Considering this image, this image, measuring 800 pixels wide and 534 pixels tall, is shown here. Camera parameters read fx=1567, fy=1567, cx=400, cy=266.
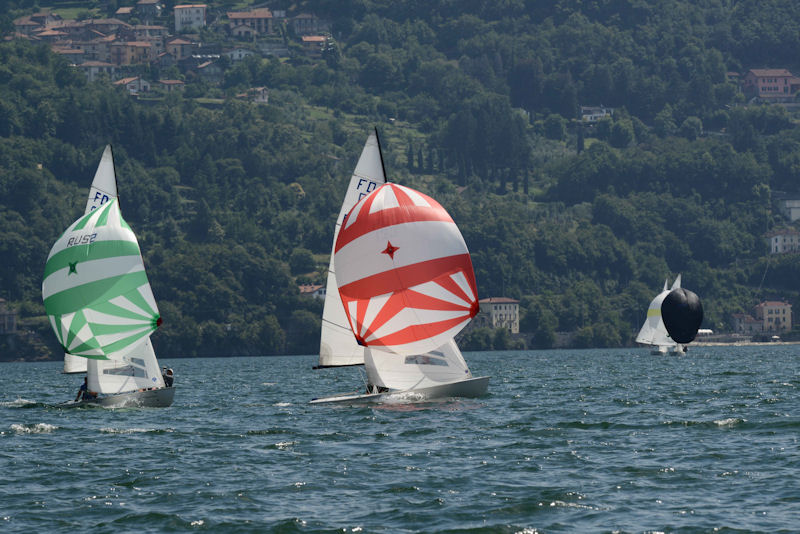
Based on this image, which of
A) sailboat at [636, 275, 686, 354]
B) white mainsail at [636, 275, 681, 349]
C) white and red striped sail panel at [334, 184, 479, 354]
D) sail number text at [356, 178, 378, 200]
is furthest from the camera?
white mainsail at [636, 275, 681, 349]

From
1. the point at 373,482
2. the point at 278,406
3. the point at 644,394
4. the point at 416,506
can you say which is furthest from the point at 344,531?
the point at 644,394

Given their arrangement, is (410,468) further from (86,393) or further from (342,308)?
(86,393)

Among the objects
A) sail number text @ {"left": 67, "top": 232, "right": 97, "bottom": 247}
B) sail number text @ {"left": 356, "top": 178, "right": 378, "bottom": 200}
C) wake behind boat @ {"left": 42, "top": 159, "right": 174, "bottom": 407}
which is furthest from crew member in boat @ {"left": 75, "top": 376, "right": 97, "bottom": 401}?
sail number text @ {"left": 356, "top": 178, "right": 378, "bottom": 200}

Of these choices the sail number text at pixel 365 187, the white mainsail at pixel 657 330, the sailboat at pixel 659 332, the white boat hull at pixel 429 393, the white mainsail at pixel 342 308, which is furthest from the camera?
the white mainsail at pixel 657 330

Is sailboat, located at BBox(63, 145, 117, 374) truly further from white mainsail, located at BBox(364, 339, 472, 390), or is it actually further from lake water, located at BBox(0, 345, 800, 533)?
white mainsail, located at BBox(364, 339, 472, 390)

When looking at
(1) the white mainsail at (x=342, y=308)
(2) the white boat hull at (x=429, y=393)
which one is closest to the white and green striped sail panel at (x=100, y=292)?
(1) the white mainsail at (x=342, y=308)

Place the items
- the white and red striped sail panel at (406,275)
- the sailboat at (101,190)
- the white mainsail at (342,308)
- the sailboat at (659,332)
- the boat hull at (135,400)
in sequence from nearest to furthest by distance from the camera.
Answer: the white and red striped sail panel at (406,275), the boat hull at (135,400), the white mainsail at (342,308), the sailboat at (101,190), the sailboat at (659,332)

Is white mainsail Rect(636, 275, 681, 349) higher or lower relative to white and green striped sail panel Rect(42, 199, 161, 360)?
lower

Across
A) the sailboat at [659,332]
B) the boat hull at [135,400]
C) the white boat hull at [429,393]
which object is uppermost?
the white boat hull at [429,393]

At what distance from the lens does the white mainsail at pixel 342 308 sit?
5416 centimetres

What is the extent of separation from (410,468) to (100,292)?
61.0 feet

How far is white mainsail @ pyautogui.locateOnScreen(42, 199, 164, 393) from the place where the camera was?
2053 inches

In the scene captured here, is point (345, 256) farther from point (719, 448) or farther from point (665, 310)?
point (665, 310)

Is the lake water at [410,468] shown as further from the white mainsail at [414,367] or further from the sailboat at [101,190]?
the sailboat at [101,190]
